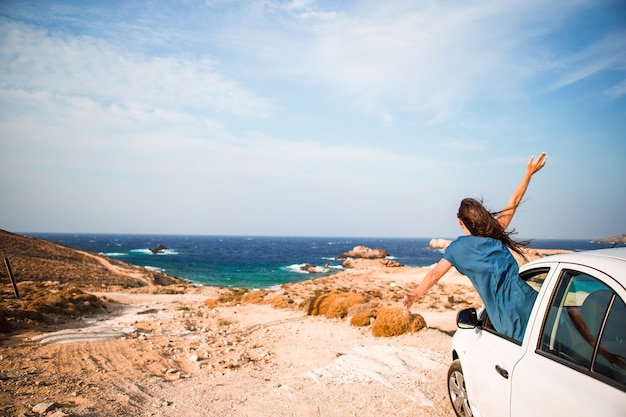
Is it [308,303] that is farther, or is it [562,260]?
[308,303]

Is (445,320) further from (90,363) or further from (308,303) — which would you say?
(90,363)

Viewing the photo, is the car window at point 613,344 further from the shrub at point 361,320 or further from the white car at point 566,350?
the shrub at point 361,320

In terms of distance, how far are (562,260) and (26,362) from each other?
30.6ft

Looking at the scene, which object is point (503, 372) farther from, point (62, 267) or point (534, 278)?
point (62, 267)

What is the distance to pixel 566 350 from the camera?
254 centimetres

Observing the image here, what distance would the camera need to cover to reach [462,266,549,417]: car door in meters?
2.96

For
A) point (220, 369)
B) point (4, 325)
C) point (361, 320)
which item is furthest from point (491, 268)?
point (4, 325)

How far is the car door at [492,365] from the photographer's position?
296cm

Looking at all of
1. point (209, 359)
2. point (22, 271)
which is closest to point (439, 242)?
point (22, 271)

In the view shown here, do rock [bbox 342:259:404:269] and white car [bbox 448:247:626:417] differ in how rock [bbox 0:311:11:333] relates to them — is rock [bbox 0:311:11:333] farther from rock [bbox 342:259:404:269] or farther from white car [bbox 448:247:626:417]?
rock [bbox 342:259:404:269]

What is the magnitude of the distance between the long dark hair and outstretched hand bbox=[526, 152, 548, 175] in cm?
90

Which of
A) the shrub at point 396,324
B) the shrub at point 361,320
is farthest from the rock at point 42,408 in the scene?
the shrub at point 361,320

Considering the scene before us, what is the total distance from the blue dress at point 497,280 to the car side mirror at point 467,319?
0.36 metres

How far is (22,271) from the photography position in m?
29.4
